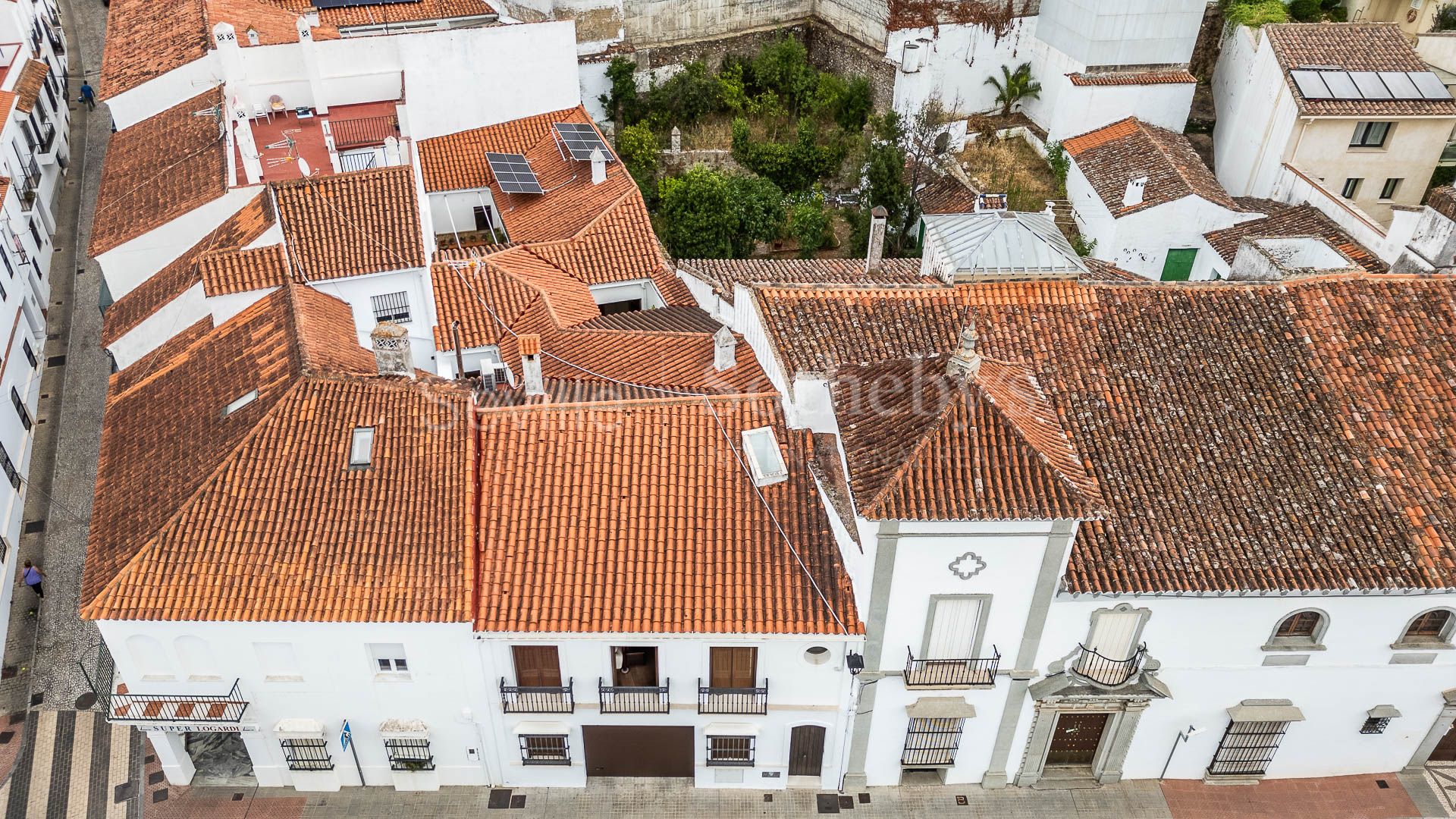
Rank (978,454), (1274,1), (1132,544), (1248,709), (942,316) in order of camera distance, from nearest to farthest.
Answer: (978,454) < (1132,544) < (1248,709) < (942,316) < (1274,1)

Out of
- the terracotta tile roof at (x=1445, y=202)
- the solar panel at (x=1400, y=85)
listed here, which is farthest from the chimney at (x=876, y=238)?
the solar panel at (x=1400, y=85)

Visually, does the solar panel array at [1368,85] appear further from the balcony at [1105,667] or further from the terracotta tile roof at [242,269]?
the terracotta tile roof at [242,269]

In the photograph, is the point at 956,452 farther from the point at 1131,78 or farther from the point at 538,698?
the point at 1131,78

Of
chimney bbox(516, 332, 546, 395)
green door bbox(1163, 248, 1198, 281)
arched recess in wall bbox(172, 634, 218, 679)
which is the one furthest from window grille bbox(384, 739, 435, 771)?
green door bbox(1163, 248, 1198, 281)

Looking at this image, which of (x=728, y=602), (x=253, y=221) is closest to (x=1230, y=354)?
(x=728, y=602)

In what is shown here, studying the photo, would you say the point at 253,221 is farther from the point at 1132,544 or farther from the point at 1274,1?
the point at 1274,1

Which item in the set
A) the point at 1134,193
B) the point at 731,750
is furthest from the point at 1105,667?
the point at 1134,193
